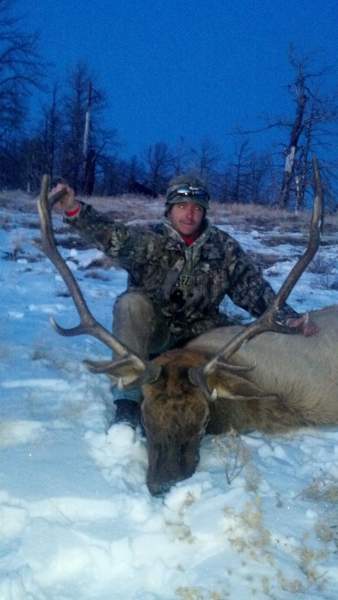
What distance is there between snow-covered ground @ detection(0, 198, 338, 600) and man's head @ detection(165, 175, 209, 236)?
143 centimetres

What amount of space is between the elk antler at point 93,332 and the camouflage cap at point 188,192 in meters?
1.37

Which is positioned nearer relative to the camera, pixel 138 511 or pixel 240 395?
pixel 138 511

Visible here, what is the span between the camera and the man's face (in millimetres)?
5223

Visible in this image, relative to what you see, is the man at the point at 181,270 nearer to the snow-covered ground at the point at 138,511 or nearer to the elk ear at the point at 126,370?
the snow-covered ground at the point at 138,511

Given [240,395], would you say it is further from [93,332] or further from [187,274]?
[187,274]

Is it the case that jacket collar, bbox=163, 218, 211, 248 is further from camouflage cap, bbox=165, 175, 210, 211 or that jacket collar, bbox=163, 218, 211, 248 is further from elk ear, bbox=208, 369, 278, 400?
elk ear, bbox=208, 369, 278, 400

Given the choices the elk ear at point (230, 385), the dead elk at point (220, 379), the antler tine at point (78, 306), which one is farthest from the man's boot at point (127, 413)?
the elk ear at point (230, 385)

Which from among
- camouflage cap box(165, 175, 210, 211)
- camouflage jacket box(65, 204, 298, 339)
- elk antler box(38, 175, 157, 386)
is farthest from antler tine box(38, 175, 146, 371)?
camouflage cap box(165, 175, 210, 211)

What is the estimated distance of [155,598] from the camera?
8.08 feet

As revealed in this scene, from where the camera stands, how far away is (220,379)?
13.5 ft

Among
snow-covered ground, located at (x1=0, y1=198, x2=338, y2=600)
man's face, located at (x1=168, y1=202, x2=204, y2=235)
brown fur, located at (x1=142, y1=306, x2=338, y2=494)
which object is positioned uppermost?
man's face, located at (x1=168, y1=202, x2=204, y2=235)

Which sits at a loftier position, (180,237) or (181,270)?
(180,237)

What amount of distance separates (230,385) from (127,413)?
0.68 m

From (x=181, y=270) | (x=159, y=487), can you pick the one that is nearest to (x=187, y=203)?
(x=181, y=270)
